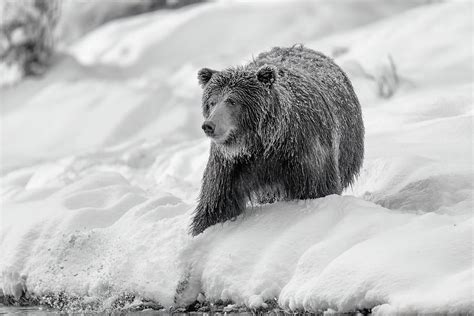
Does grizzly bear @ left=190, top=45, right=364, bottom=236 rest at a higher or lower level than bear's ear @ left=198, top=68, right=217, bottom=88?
lower

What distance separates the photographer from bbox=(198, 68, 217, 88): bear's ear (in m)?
7.37

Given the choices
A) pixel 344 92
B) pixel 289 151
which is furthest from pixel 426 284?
pixel 344 92

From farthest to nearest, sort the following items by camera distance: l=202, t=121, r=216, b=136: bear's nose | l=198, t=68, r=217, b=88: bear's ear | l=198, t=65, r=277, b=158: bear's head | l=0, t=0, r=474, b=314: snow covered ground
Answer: l=198, t=68, r=217, b=88: bear's ear → l=198, t=65, r=277, b=158: bear's head → l=202, t=121, r=216, b=136: bear's nose → l=0, t=0, r=474, b=314: snow covered ground

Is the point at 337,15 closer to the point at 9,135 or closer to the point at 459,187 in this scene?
the point at 9,135

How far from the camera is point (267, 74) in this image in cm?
721

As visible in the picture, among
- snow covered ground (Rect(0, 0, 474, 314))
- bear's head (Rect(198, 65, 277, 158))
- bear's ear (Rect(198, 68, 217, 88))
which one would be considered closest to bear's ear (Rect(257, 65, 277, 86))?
bear's head (Rect(198, 65, 277, 158))

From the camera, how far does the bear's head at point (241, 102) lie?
7165 millimetres

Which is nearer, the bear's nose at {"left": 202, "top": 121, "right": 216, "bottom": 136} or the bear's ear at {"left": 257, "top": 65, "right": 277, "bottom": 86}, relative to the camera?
the bear's nose at {"left": 202, "top": 121, "right": 216, "bottom": 136}

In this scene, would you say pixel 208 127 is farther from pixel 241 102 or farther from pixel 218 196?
pixel 218 196

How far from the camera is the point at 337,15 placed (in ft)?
64.5

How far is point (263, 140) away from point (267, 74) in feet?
1.72

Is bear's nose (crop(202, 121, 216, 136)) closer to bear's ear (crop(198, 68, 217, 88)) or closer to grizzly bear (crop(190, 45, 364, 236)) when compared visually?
grizzly bear (crop(190, 45, 364, 236))

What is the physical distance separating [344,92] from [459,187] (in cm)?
146

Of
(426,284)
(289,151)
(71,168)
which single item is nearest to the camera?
(426,284)
